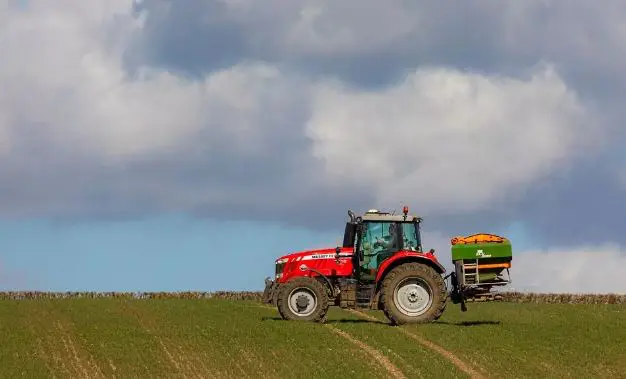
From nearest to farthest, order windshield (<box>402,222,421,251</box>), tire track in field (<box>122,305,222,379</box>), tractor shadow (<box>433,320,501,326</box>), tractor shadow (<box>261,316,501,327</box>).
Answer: tire track in field (<box>122,305,222,379</box>) < windshield (<box>402,222,421,251</box>) < tractor shadow (<box>261,316,501,327</box>) < tractor shadow (<box>433,320,501,326</box>)

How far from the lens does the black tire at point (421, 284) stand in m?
27.0

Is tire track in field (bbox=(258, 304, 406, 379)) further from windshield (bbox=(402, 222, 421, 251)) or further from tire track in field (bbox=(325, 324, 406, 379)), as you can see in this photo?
windshield (bbox=(402, 222, 421, 251))

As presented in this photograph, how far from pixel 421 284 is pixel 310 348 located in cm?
532

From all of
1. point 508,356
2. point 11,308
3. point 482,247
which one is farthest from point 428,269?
point 11,308

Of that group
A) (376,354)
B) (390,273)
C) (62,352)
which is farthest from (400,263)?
(62,352)

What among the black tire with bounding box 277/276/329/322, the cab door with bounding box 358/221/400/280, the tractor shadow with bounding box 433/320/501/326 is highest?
the cab door with bounding box 358/221/400/280

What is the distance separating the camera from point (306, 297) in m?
28.0

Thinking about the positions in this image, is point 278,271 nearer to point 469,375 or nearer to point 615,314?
point 469,375

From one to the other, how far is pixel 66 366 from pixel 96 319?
1126 cm

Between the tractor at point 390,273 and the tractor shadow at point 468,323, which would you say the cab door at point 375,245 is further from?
the tractor shadow at point 468,323

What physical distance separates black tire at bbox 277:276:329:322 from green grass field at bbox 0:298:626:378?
565mm

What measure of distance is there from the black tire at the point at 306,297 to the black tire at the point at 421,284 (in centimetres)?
180

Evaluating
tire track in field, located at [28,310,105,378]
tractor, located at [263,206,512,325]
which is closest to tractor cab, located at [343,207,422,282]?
tractor, located at [263,206,512,325]

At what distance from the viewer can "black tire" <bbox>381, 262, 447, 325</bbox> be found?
88.7 feet
